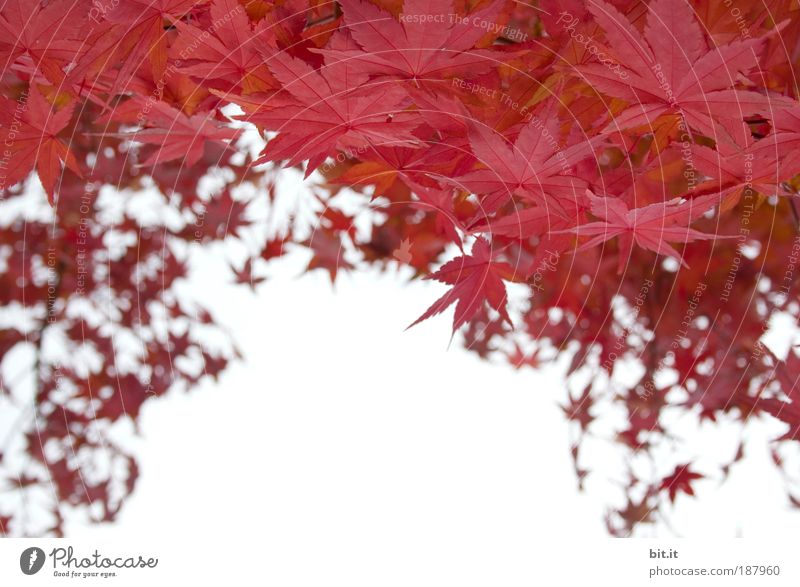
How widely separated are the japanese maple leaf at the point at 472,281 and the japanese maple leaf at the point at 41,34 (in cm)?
32

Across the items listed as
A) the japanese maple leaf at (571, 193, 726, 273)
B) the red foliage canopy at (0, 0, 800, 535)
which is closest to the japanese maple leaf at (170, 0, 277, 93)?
the red foliage canopy at (0, 0, 800, 535)

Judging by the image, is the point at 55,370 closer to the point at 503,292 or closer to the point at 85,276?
the point at 85,276

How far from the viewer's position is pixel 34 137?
0.52 m

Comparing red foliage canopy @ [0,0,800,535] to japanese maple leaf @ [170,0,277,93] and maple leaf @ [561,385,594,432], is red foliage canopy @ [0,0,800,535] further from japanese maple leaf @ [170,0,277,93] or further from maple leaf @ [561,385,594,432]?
maple leaf @ [561,385,594,432]

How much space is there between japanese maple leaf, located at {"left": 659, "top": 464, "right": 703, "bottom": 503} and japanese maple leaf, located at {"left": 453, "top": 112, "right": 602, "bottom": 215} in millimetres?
638

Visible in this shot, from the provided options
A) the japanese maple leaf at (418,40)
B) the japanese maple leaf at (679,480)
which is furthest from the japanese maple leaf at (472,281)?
the japanese maple leaf at (679,480)

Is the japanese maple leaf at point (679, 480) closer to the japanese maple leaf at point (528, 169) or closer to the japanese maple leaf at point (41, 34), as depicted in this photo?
the japanese maple leaf at point (528, 169)

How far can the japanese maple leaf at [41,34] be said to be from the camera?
443 mm

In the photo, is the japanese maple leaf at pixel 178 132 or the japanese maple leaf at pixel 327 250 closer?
the japanese maple leaf at pixel 178 132

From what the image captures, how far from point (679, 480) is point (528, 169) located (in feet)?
2.33

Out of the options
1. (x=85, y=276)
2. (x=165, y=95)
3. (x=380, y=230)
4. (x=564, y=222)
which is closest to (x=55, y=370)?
(x=85, y=276)

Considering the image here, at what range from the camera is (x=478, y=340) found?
142cm

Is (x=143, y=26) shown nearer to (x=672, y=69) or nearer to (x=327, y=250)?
(x=672, y=69)

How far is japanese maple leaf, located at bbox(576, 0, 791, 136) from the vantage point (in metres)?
0.37
